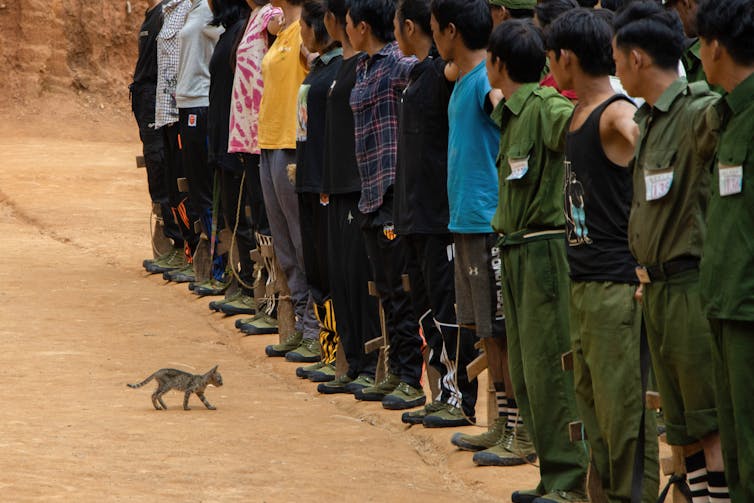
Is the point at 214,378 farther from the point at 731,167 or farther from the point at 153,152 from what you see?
the point at 153,152

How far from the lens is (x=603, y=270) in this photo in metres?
4.83

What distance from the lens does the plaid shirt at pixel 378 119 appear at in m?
7.39

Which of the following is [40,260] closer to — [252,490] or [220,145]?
[220,145]

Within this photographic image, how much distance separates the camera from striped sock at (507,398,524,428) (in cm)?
622

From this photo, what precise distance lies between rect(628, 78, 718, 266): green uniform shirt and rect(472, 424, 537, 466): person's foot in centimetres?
197

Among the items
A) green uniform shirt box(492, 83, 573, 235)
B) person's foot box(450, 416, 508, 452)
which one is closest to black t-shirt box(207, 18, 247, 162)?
person's foot box(450, 416, 508, 452)

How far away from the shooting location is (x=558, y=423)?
17.8 ft

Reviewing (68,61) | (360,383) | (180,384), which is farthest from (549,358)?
(68,61)

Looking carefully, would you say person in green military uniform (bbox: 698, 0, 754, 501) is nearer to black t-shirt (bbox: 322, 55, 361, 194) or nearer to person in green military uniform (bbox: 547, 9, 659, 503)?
person in green military uniform (bbox: 547, 9, 659, 503)

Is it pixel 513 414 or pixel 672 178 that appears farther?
pixel 513 414

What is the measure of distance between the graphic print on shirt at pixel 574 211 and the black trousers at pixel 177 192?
25.5ft

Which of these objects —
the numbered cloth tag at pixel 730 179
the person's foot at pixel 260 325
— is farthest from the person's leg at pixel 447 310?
the person's foot at pixel 260 325

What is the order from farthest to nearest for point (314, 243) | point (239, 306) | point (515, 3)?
point (239, 306)
point (314, 243)
point (515, 3)

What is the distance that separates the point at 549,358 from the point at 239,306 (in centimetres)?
602
